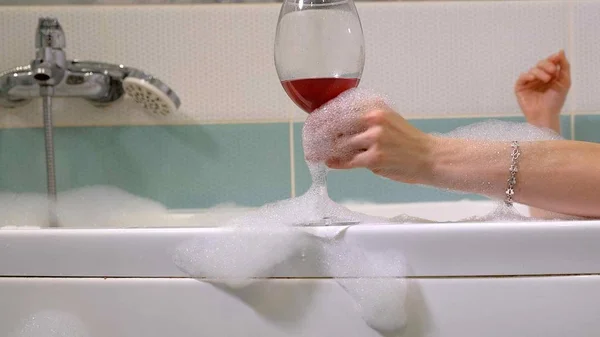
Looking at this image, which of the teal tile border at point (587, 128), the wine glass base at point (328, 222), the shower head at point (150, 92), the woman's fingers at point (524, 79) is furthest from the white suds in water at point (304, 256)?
the teal tile border at point (587, 128)

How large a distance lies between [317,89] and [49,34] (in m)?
0.72

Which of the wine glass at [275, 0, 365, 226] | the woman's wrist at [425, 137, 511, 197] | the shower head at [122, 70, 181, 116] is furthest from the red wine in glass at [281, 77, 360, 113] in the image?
the shower head at [122, 70, 181, 116]

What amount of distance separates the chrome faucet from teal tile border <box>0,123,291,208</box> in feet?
0.31

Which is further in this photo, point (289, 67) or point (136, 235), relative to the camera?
point (289, 67)

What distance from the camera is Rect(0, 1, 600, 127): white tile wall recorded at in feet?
4.67

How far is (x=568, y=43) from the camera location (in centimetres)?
143

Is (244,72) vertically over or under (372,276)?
over

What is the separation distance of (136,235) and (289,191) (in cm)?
77

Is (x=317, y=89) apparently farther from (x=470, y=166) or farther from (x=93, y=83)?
(x=93, y=83)

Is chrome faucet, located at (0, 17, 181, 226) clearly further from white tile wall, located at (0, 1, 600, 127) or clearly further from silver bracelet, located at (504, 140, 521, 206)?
silver bracelet, located at (504, 140, 521, 206)

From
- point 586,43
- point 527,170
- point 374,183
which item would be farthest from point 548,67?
point 527,170

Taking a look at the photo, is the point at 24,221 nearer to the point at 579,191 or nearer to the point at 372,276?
the point at 372,276

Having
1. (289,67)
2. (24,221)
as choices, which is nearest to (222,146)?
(24,221)

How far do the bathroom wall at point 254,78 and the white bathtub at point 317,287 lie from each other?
0.73 meters
